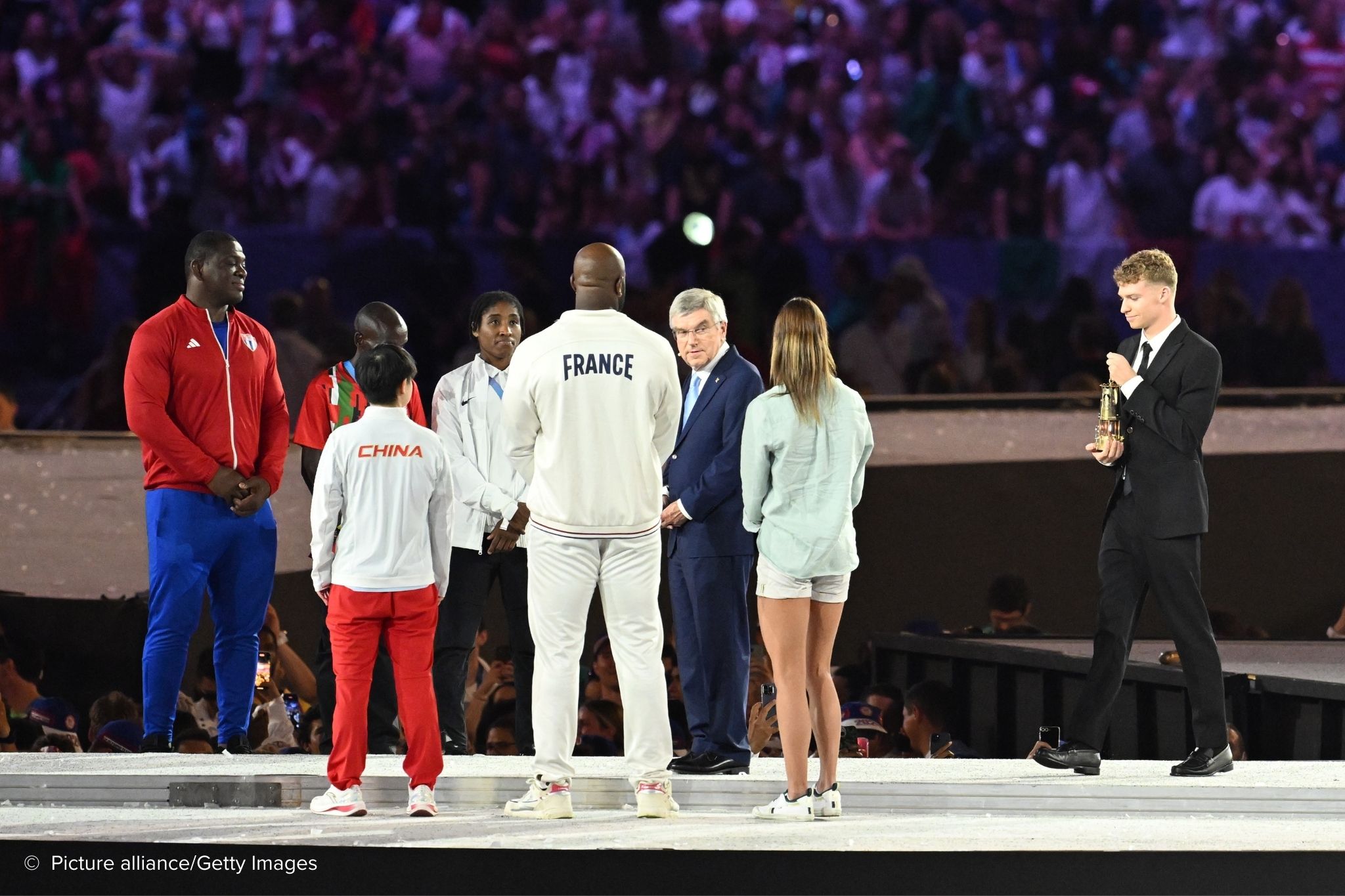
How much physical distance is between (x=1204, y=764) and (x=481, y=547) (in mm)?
2063

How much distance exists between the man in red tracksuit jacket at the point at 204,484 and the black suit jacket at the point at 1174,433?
241 centimetres

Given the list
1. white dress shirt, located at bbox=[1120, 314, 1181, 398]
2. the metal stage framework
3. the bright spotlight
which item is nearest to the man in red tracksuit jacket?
white dress shirt, located at bbox=[1120, 314, 1181, 398]

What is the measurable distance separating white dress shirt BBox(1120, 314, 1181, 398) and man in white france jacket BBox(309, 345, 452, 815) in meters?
1.80

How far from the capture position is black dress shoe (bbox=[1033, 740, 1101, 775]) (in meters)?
4.70

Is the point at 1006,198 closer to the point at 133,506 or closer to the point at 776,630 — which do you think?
the point at 133,506

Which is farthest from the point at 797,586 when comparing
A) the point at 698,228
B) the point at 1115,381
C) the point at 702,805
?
the point at 698,228

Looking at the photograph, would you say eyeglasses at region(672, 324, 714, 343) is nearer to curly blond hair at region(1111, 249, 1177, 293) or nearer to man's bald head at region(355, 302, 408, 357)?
man's bald head at region(355, 302, 408, 357)

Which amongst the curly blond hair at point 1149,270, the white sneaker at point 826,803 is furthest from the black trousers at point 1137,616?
the white sneaker at point 826,803

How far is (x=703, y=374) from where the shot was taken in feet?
15.8

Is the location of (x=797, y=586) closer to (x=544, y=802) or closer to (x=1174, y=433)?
(x=544, y=802)

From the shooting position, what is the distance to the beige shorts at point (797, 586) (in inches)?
167

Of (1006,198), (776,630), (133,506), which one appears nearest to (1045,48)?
(1006,198)

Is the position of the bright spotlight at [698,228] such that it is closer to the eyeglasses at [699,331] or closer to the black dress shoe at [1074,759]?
the eyeglasses at [699,331]

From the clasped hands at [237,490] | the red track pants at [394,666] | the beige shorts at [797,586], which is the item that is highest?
the clasped hands at [237,490]
